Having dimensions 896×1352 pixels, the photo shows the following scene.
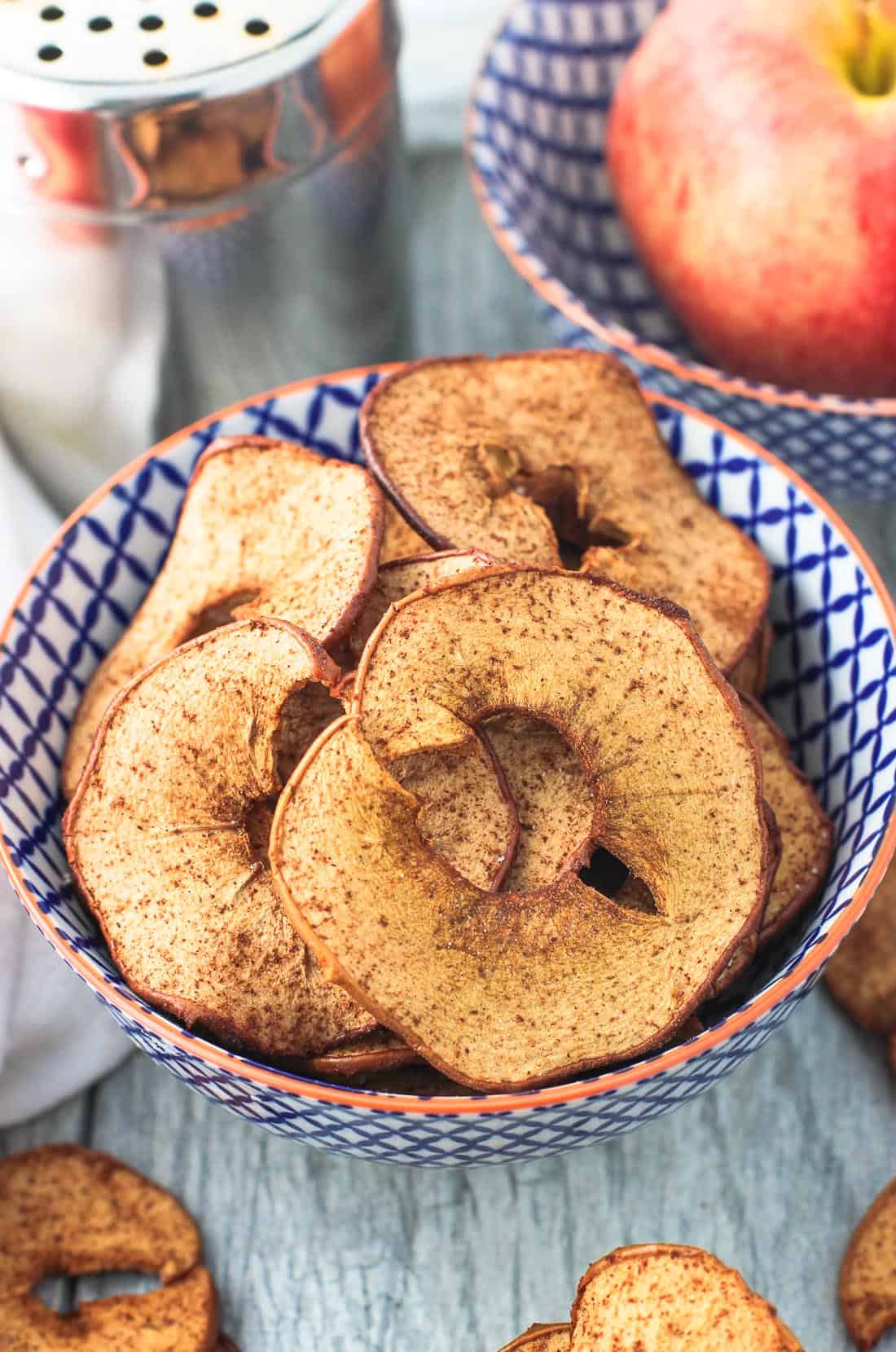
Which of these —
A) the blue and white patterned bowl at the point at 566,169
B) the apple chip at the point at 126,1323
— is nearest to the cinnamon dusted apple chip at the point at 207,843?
the apple chip at the point at 126,1323

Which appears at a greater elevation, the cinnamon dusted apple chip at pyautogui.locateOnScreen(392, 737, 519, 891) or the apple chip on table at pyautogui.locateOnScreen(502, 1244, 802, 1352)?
the cinnamon dusted apple chip at pyautogui.locateOnScreen(392, 737, 519, 891)

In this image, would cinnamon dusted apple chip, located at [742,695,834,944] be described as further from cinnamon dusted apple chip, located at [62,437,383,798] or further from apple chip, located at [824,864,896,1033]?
cinnamon dusted apple chip, located at [62,437,383,798]

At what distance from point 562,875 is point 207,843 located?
19 cm

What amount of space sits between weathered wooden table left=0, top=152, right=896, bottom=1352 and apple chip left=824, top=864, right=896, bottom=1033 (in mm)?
22

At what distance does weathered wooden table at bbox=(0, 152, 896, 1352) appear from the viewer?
3.18 feet

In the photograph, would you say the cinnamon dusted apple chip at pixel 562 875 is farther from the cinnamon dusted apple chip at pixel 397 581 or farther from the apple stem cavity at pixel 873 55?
the apple stem cavity at pixel 873 55

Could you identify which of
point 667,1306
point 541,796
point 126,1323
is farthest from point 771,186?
point 126,1323

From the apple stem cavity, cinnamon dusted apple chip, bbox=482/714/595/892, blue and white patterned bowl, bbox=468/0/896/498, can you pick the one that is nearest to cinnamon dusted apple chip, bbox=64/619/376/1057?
cinnamon dusted apple chip, bbox=482/714/595/892

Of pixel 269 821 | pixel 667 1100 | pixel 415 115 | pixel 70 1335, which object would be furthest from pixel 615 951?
pixel 415 115

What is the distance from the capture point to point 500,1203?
1.01 metres

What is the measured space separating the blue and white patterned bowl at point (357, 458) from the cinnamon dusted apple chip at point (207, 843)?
0.03 metres

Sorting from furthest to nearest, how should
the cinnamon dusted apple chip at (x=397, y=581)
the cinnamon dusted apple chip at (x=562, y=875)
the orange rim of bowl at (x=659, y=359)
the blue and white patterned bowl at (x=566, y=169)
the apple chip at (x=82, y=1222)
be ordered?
the blue and white patterned bowl at (x=566, y=169) → the orange rim of bowl at (x=659, y=359) → the apple chip at (x=82, y=1222) → the cinnamon dusted apple chip at (x=397, y=581) → the cinnamon dusted apple chip at (x=562, y=875)

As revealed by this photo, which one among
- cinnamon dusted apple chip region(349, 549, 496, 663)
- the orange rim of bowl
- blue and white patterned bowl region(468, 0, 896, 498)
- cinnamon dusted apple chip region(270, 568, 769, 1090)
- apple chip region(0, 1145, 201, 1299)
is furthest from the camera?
blue and white patterned bowl region(468, 0, 896, 498)

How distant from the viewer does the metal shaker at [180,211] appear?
1.02 metres
